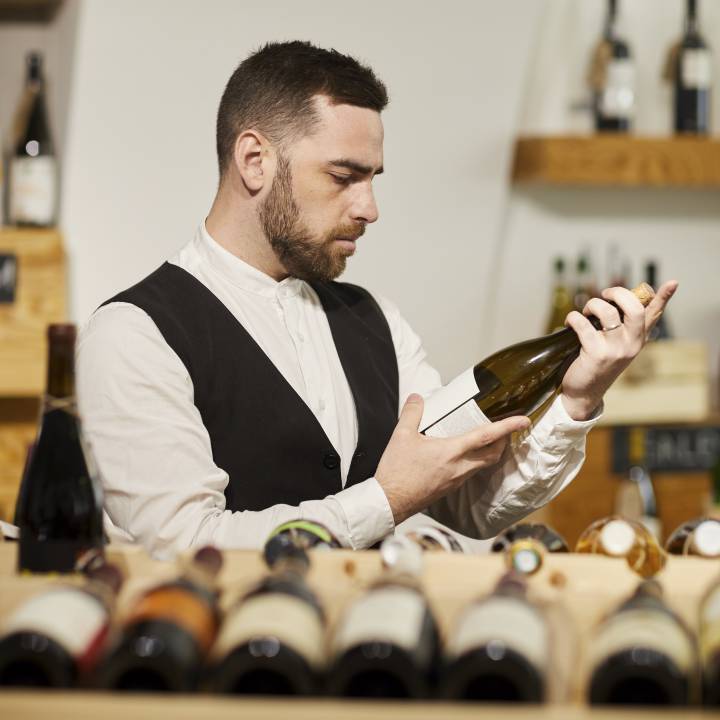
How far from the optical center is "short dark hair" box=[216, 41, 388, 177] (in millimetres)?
1726

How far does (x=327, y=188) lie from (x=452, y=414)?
0.39m

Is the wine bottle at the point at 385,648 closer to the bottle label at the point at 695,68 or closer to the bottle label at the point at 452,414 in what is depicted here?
the bottle label at the point at 452,414

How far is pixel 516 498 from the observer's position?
1.68 m

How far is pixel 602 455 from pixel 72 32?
173cm

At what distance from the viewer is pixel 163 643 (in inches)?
27.0

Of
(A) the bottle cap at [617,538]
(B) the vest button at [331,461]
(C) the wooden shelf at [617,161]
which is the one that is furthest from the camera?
(C) the wooden shelf at [617,161]

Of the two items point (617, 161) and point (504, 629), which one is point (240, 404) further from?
point (617, 161)

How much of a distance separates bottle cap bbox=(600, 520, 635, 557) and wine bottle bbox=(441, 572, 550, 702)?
1.23ft

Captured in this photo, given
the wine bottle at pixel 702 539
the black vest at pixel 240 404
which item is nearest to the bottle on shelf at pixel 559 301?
the black vest at pixel 240 404

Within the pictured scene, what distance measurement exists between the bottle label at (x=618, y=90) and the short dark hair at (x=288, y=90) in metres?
1.56

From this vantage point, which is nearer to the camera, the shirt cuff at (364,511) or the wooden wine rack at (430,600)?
the wooden wine rack at (430,600)

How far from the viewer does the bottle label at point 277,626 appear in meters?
0.69

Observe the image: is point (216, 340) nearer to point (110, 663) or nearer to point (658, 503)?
point (110, 663)

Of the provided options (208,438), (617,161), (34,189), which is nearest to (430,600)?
(208,438)
